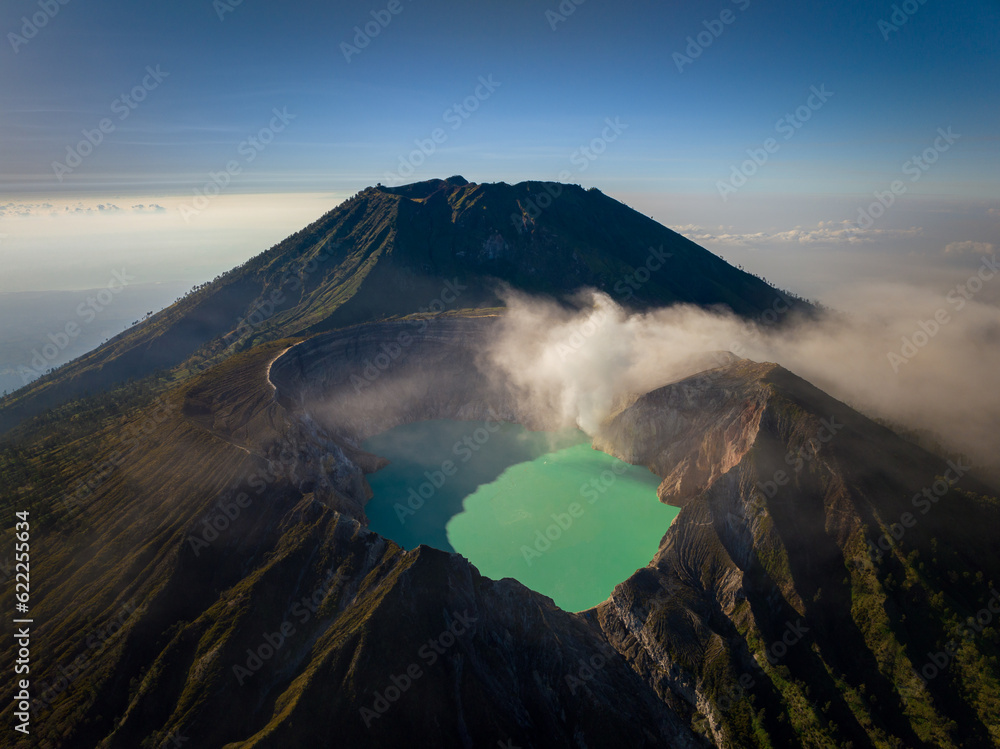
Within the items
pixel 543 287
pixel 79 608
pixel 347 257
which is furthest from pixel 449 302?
pixel 79 608

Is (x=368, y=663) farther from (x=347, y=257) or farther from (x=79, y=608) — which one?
(x=347, y=257)

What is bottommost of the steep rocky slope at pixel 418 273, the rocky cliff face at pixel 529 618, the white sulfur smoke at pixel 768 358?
the rocky cliff face at pixel 529 618

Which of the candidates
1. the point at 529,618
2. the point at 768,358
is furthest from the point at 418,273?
the point at 529,618

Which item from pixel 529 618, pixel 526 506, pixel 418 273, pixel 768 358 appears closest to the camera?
pixel 529 618

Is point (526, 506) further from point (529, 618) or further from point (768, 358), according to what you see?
point (768, 358)

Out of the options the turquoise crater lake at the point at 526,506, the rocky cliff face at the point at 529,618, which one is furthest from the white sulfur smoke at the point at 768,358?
the rocky cliff face at the point at 529,618

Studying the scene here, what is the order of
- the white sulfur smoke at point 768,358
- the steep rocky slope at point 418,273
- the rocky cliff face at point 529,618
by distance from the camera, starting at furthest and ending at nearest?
1. the steep rocky slope at point 418,273
2. the white sulfur smoke at point 768,358
3. the rocky cliff face at point 529,618

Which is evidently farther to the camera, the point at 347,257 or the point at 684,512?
the point at 347,257

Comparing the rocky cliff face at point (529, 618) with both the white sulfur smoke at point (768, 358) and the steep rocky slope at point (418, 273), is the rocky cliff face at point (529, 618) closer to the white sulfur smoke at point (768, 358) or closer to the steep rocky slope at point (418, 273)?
the white sulfur smoke at point (768, 358)

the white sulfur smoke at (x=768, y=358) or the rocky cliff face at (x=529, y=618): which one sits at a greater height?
the white sulfur smoke at (x=768, y=358)
